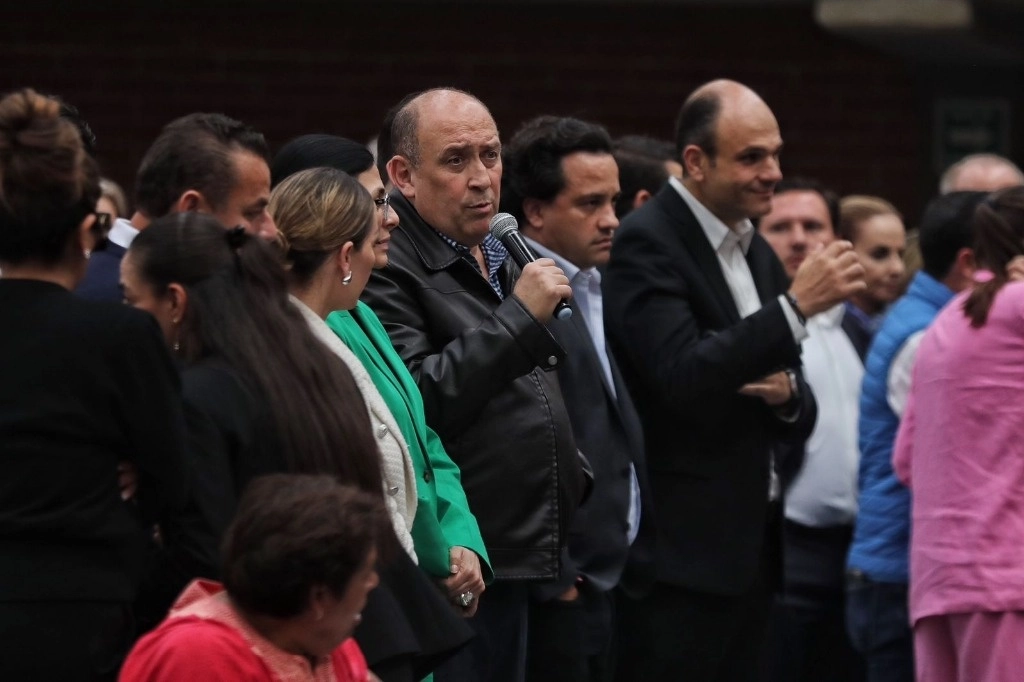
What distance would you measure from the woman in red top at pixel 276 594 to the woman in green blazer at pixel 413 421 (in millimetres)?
816

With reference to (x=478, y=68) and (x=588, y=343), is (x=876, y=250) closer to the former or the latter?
(x=478, y=68)

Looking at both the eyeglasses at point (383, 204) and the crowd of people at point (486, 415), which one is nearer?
the crowd of people at point (486, 415)

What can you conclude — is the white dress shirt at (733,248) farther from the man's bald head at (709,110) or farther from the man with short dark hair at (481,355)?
the man with short dark hair at (481,355)

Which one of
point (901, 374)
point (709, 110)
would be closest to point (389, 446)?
point (709, 110)

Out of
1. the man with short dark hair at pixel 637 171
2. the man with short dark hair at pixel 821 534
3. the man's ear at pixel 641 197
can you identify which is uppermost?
the man with short dark hair at pixel 637 171

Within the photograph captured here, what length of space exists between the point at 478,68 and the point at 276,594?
6035 millimetres

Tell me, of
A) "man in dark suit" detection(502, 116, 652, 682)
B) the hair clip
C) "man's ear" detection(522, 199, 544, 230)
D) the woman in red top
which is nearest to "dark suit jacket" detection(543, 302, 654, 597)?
"man in dark suit" detection(502, 116, 652, 682)

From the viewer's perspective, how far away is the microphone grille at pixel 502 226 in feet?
14.0

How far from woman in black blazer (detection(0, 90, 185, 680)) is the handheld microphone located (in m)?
1.26

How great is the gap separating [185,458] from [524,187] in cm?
232

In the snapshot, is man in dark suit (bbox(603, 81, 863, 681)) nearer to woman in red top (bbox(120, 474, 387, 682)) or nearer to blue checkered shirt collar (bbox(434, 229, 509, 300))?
blue checkered shirt collar (bbox(434, 229, 509, 300))

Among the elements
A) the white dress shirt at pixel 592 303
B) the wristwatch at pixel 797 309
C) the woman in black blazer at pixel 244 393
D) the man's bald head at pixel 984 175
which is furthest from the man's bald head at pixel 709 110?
the woman in black blazer at pixel 244 393

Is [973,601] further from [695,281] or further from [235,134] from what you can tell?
[235,134]

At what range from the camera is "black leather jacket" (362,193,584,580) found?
162 inches
